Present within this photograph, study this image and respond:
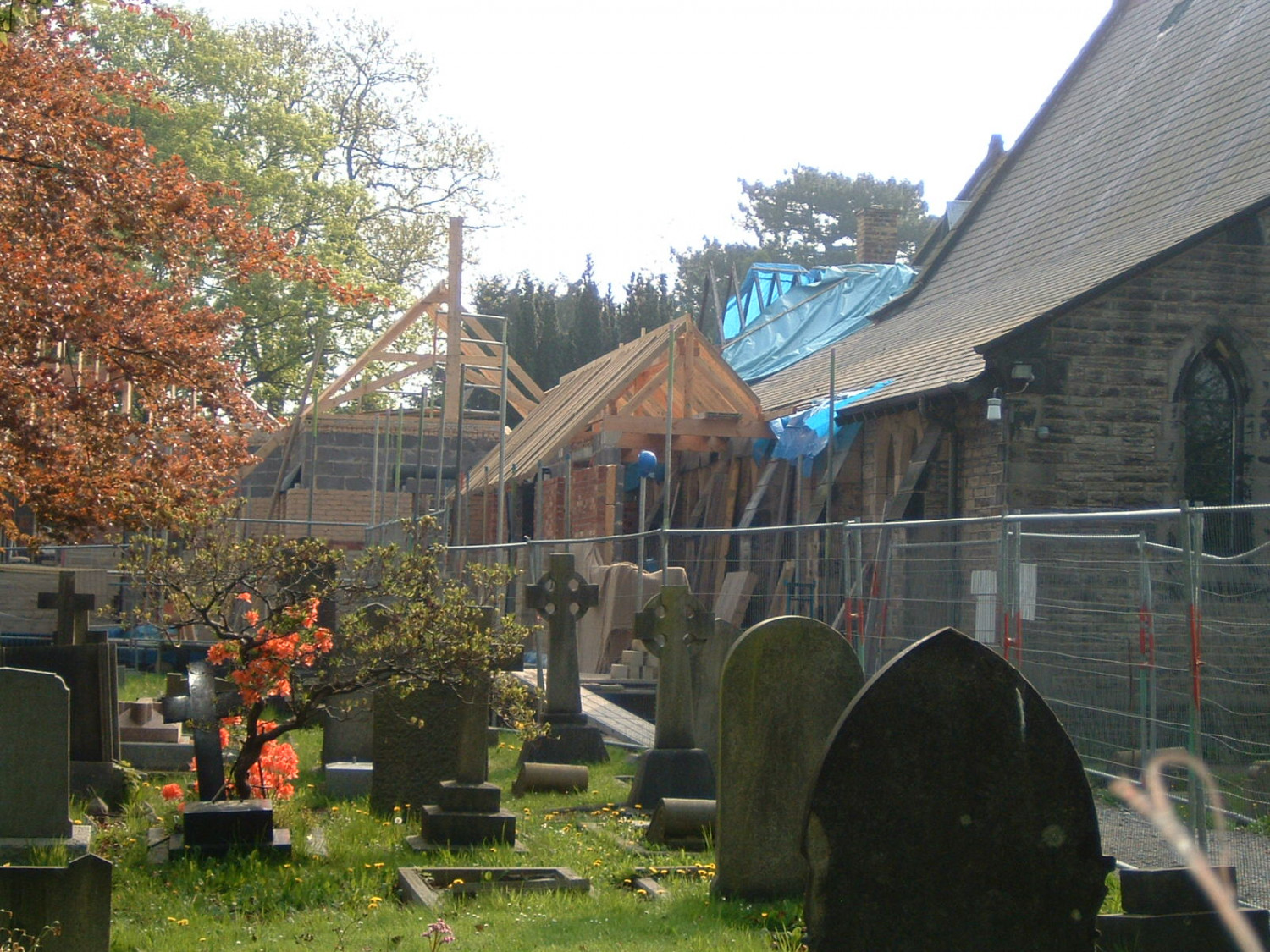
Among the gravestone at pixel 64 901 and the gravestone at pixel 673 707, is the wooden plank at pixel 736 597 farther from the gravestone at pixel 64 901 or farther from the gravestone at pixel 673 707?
the gravestone at pixel 64 901

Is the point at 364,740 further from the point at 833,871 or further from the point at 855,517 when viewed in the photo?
the point at 855,517

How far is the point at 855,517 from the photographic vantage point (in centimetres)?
1991

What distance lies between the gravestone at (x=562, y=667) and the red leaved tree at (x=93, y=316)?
2.67 metres

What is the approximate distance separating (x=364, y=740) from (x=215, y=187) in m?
5.60

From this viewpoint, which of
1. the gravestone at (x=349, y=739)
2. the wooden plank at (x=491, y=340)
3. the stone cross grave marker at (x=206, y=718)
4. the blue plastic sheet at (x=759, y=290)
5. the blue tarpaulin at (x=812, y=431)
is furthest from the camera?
the blue plastic sheet at (x=759, y=290)

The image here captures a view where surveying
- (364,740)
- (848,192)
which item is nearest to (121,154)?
(364,740)

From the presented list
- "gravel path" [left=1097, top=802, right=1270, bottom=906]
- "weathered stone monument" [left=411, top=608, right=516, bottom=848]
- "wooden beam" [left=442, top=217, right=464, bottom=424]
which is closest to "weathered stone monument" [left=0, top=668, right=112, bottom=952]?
"weathered stone monument" [left=411, top=608, right=516, bottom=848]

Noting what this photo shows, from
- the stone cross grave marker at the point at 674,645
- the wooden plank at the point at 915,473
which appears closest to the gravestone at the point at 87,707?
the stone cross grave marker at the point at 674,645

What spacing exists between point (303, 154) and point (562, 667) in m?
34.5

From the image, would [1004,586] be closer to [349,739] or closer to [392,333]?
[349,739]

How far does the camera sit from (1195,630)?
735 centimetres

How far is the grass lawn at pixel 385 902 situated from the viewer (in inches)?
235

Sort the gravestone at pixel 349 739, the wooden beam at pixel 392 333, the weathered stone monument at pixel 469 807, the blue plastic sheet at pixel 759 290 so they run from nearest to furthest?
the weathered stone monument at pixel 469 807
the gravestone at pixel 349 739
the wooden beam at pixel 392 333
the blue plastic sheet at pixel 759 290

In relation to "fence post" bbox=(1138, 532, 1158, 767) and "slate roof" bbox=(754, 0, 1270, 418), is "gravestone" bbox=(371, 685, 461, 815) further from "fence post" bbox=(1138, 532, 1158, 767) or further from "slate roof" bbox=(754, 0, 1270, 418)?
"slate roof" bbox=(754, 0, 1270, 418)
